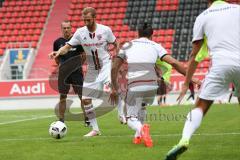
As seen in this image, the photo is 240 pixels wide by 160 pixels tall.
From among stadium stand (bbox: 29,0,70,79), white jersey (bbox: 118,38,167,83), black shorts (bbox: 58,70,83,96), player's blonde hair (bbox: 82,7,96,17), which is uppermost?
player's blonde hair (bbox: 82,7,96,17)

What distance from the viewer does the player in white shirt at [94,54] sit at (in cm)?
1177

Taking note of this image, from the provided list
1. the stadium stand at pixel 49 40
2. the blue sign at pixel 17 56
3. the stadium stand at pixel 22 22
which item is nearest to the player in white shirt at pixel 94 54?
the stadium stand at pixel 49 40

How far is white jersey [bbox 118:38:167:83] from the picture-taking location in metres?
9.87

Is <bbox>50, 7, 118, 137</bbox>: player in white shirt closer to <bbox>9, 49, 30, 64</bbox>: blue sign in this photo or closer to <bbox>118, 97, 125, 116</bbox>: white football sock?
<bbox>118, 97, 125, 116</bbox>: white football sock

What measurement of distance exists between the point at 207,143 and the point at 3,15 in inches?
1132

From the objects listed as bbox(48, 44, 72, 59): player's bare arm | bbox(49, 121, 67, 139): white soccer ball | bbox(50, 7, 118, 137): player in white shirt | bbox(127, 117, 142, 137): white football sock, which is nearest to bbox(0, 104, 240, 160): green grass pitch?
bbox(49, 121, 67, 139): white soccer ball

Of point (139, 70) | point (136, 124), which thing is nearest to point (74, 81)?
point (139, 70)

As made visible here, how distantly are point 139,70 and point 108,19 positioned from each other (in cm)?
2513

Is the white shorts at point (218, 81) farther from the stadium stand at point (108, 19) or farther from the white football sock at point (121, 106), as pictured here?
the stadium stand at point (108, 19)

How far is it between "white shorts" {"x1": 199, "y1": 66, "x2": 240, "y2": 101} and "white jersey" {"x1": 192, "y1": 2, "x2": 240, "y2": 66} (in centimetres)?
8

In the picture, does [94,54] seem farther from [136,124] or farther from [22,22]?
[22,22]

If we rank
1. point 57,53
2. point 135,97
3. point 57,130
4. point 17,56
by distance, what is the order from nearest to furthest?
point 135,97
point 57,130
point 57,53
point 17,56

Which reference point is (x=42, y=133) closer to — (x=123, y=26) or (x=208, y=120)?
(x=208, y=120)

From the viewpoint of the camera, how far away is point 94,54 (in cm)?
1199
